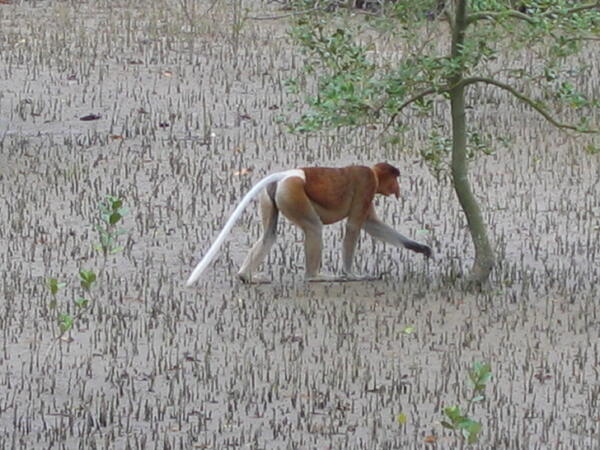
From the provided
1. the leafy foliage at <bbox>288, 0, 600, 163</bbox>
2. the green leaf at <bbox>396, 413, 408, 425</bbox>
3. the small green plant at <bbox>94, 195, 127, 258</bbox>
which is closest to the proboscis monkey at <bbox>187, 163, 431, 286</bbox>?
the leafy foliage at <bbox>288, 0, 600, 163</bbox>

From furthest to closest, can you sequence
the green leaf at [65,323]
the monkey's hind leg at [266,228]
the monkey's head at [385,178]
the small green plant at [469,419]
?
1. the monkey's head at [385,178]
2. the monkey's hind leg at [266,228]
3. the green leaf at [65,323]
4. the small green plant at [469,419]

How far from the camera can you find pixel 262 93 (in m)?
15.7

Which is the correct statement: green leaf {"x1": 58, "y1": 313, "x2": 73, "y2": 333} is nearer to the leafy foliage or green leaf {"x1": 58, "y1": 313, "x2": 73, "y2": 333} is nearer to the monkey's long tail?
the monkey's long tail

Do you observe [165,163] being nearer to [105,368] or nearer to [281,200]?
[281,200]

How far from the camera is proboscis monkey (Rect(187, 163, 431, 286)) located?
950 cm

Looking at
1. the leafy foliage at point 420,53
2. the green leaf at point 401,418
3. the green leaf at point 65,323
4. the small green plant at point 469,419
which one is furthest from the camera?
the leafy foliage at point 420,53

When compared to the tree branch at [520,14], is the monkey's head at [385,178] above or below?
below

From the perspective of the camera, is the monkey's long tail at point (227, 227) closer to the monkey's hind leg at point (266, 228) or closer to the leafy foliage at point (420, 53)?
the monkey's hind leg at point (266, 228)

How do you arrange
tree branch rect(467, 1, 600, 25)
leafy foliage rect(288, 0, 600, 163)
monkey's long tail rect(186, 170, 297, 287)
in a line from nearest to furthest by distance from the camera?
tree branch rect(467, 1, 600, 25) → leafy foliage rect(288, 0, 600, 163) → monkey's long tail rect(186, 170, 297, 287)

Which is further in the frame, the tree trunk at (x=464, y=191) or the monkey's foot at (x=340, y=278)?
the monkey's foot at (x=340, y=278)

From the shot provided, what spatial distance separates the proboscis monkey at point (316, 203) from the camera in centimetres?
950

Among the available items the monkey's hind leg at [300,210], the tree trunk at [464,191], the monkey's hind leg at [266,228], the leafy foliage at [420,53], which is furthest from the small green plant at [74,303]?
the tree trunk at [464,191]

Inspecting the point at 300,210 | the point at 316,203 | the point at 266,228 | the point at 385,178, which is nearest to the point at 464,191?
the point at 385,178

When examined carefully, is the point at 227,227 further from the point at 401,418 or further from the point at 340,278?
the point at 401,418
